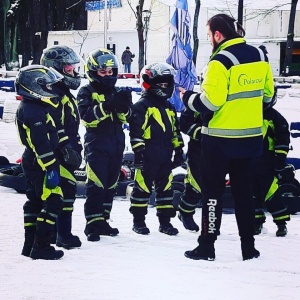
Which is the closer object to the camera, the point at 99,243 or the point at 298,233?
the point at 99,243

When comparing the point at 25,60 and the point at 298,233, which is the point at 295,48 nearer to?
the point at 25,60

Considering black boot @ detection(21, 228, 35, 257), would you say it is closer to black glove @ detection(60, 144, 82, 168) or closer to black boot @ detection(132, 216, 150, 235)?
black glove @ detection(60, 144, 82, 168)

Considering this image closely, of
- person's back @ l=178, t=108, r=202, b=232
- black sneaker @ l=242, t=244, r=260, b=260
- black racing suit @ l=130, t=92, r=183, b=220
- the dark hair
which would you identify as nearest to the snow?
black sneaker @ l=242, t=244, r=260, b=260

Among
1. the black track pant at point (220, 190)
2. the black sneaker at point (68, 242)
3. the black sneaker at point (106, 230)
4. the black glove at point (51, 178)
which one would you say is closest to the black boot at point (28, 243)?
the black sneaker at point (68, 242)

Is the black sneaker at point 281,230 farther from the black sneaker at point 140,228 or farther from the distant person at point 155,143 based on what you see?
the black sneaker at point 140,228

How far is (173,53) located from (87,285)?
22.0 ft

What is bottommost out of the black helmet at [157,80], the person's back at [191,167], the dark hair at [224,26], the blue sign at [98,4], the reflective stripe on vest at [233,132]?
the person's back at [191,167]

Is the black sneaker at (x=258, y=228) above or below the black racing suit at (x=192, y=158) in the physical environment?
below

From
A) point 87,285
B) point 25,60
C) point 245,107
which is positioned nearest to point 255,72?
point 245,107

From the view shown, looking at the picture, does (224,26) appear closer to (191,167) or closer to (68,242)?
(191,167)

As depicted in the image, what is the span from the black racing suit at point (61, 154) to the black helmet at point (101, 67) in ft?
1.38

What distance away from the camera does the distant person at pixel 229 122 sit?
202 inches

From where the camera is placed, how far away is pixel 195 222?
22.8 feet

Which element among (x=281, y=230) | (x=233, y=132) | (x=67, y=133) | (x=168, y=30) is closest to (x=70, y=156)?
(x=67, y=133)
